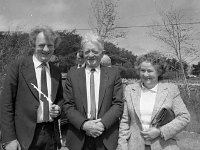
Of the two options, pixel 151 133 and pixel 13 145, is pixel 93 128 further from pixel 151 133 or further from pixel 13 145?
pixel 13 145

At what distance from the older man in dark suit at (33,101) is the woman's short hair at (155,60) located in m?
0.93

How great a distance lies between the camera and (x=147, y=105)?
2.80 meters

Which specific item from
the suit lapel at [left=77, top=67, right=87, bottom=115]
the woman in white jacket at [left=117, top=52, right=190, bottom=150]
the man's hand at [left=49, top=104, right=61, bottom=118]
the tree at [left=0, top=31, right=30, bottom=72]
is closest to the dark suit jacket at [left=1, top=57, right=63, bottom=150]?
the man's hand at [left=49, top=104, right=61, bottom=118]

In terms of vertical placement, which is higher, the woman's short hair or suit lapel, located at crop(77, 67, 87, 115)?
the woman's short hair

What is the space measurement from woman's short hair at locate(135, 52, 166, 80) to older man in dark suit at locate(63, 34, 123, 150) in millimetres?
295

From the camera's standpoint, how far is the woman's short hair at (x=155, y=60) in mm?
2857

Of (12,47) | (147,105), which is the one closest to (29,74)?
(147,105)

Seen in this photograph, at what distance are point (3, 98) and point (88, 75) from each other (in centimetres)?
89

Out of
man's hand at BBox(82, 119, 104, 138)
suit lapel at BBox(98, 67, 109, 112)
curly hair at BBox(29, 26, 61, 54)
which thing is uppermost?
curly hair at BBox(29, 26, 61, 54)

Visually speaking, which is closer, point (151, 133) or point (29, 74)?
point (151, 133)

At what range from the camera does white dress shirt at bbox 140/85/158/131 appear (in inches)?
109

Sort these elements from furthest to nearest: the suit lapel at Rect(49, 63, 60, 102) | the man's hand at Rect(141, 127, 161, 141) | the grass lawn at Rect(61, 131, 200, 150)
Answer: the grass lawn at Rect(61, 131, 200, 150)
the suit lapel at Rect(49, 63, 60, 102)
the man's hand at Rect(141, 127, 161, 141)

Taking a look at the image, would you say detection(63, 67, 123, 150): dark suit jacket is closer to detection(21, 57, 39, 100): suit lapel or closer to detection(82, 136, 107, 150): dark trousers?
detection(82, 136, 107, 150): dark trousers

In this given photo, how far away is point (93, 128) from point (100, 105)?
0.25 meters
